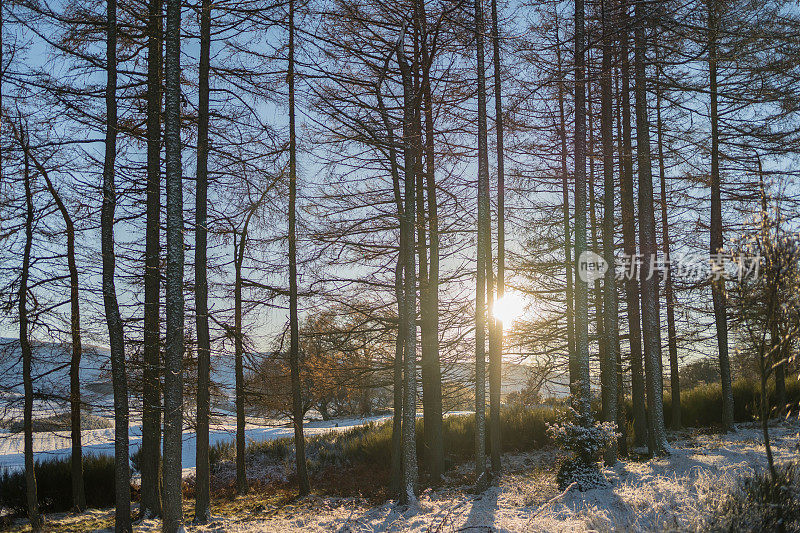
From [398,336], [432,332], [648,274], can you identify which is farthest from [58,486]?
[648,274]

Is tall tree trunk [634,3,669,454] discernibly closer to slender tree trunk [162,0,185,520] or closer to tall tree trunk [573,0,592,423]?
tall tree trunk [573,0,592,423]

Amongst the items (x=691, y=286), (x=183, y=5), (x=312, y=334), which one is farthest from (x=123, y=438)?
(x=691, y=286)

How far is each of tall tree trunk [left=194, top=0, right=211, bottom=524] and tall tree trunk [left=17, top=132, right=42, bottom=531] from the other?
2970mm

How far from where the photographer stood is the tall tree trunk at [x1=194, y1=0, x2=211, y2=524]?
1028 cm

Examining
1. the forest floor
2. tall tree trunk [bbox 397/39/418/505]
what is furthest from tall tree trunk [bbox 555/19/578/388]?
tall tree trunk [bbox 397/39/418/505]

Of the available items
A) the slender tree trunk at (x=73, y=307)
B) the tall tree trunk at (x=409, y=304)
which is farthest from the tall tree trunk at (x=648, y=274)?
the slender tree trunk at (x=73, y=307)

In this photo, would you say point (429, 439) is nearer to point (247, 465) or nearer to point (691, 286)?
point (247, 465)

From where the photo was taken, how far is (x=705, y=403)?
18.4m

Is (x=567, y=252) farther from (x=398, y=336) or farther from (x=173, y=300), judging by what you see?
(x=173, y=300)

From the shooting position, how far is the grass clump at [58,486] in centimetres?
1295

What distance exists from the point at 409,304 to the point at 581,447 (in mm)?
4437

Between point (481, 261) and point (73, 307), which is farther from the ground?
point (481, 261)

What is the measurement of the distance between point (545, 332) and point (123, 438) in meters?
11.6

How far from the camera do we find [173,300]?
8805 millimetres
